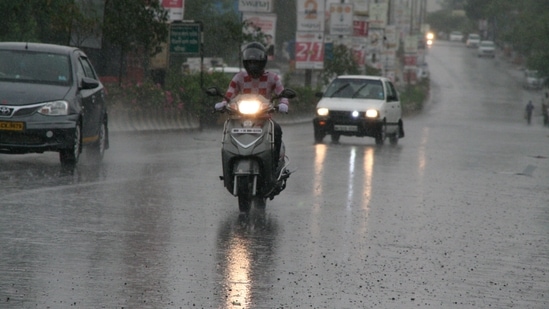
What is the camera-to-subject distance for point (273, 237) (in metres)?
11.5

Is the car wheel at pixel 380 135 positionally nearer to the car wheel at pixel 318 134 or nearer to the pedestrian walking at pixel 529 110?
the car wheel at pixel 318 134

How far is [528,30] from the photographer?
112 m

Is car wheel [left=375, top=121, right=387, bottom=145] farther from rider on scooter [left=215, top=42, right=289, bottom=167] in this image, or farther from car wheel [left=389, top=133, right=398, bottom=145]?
rider on scooter [left=215, top=42, right=289, bottom=167]

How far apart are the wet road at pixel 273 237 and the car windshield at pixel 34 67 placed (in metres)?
1.17

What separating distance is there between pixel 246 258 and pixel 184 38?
25.7 meters

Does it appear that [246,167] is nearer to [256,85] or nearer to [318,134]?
[256,85]

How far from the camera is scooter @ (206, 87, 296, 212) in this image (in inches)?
520

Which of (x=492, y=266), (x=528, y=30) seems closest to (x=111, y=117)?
(x=492, y=266)

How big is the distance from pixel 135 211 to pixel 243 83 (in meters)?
1.92

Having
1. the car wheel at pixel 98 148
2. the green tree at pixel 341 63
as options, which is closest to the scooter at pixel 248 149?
the car wheel at pixel 98 148

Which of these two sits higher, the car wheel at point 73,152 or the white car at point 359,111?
the car wheel at point 73,152

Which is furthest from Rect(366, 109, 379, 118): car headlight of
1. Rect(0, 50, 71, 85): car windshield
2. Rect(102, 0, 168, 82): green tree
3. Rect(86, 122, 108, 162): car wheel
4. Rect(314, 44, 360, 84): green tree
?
Rect(314, 44, 360, 84): green tree

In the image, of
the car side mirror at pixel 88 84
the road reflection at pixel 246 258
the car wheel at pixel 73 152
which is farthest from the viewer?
the car side mirror at pixel 88 84

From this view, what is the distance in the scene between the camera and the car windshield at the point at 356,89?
31.9m
